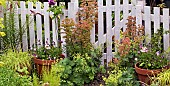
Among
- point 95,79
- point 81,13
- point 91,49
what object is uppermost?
point 81,13

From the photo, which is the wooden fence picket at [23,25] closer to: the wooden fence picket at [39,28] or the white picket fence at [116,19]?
the wooden fence picket at [39,28]

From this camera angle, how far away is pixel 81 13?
6340mm

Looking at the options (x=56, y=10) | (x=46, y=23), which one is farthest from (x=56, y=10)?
(x=46, y=23)

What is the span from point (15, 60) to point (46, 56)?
1.85ft

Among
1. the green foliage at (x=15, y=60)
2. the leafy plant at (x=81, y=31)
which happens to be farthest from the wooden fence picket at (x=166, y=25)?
the green foliage at (x=15, y=60)

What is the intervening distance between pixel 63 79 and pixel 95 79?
0.59 m

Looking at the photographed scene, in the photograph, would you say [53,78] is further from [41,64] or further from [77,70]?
[41,64]

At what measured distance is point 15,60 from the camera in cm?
604

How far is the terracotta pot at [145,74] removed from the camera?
5.48 m

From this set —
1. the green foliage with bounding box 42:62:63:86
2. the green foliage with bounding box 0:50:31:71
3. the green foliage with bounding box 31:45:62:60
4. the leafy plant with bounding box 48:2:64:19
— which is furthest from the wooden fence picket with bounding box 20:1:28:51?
the green foliage with bounding box 42:62:63:86

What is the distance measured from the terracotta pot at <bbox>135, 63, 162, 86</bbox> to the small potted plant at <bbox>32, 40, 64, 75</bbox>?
1317 mm

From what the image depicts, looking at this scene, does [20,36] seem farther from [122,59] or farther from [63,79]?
[122,59]

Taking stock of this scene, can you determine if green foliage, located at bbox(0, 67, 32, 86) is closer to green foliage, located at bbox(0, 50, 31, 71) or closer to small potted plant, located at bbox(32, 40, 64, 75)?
green foliage, located at bbox(0, 50, 31, 71)

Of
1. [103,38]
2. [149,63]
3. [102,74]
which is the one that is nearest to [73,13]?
[103,38]
